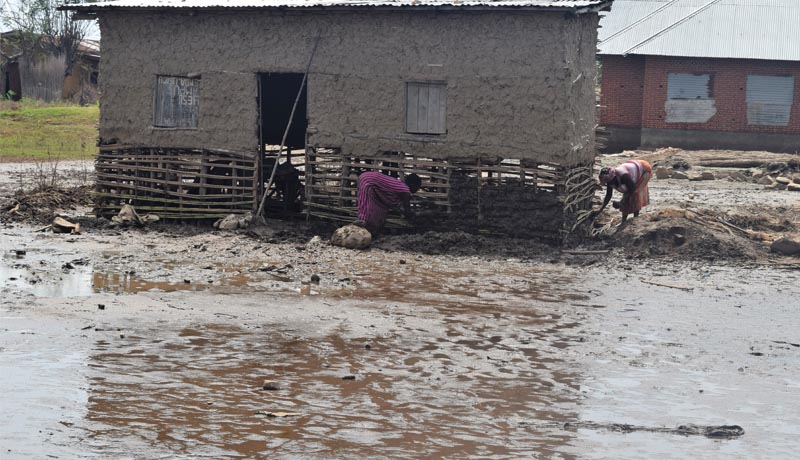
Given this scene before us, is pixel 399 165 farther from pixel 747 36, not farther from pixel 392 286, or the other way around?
pixel 747 36

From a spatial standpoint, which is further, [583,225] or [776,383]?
[583,225]

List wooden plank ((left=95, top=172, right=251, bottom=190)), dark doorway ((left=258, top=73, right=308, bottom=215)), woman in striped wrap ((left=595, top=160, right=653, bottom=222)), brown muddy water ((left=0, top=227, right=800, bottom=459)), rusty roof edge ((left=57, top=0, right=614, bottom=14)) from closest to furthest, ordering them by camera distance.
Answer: brown muddy water ((left=0, top=227, right=800, bottom=459)) < rusty roof edge ((left=57, top=0, right=614, bottom=14)) < woman in striped wrap ((left=595, top=160, right=653, bottom=222)) < wooden plank ((left=95, top=172, right=251, bottom=190)) < dark doorway ((left=258, top=73, right=308, bottom=215))

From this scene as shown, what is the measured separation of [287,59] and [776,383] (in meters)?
8.44

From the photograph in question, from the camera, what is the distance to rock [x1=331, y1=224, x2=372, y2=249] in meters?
13.4

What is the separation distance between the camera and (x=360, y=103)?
1426cm

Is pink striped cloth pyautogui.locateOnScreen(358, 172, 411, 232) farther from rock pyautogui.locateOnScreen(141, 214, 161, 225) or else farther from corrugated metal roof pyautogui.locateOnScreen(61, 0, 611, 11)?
rock pyautogui.locateOnScreen(141, 214, 161, 225)

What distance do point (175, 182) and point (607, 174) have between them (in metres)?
5.94

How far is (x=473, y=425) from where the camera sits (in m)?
7.00

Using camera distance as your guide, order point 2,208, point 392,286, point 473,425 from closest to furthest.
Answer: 1. point 473,425
2. point 392,286
3. point 2,208

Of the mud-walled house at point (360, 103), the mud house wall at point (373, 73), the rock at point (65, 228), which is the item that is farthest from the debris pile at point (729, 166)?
the rock at point (65, 228)

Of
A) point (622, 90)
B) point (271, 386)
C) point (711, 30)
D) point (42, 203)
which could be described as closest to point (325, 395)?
point (271, 386)

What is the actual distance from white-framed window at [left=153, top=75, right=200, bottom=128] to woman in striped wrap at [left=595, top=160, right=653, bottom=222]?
18.6 ft

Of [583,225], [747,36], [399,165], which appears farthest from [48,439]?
[747,36]

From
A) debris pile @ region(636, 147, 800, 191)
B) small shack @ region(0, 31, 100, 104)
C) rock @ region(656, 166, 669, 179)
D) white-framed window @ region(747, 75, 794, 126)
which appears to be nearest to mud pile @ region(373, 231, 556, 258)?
debris pile @ region(636, 147, 800, 191)
